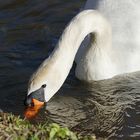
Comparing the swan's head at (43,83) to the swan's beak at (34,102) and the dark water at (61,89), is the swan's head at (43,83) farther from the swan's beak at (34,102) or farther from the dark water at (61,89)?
the dark water at (61,89)

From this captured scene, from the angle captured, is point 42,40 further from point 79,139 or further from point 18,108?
point 79,139

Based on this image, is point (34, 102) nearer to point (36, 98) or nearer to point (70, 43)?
point (36, 98)

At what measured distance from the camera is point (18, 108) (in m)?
7.57

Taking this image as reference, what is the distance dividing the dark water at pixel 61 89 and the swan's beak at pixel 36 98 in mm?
435

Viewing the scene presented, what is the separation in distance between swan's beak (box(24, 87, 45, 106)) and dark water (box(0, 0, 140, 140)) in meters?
0.43

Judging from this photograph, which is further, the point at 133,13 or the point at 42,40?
the point at 42,40

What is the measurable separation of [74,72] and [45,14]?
1.93m

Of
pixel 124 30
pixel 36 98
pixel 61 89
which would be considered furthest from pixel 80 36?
pixel 36 98

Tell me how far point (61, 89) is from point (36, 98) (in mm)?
1306

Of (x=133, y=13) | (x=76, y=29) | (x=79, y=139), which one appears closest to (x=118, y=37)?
(x=133, y=13)

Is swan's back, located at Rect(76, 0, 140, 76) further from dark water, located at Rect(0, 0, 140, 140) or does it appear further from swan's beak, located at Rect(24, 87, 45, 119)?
swan's beak, located at Rect(24, 87, 45, 119)

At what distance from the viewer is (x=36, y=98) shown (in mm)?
6832

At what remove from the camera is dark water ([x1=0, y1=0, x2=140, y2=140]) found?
288 inches

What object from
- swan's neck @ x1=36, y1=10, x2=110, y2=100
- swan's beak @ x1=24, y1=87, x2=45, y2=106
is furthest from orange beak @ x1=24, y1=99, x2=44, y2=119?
swan's neck @ x1=36, y1=10, x2=110, y2=100
